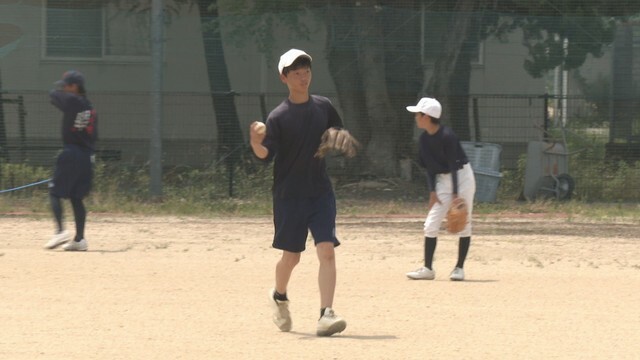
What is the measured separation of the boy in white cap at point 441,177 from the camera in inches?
415

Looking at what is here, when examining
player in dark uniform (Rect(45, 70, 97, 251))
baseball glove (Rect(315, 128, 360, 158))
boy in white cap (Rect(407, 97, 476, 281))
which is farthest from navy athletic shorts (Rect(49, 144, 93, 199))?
baseball glove (Rect(315, 128, 360, 158))

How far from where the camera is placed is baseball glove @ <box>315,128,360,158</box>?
7.59 meters

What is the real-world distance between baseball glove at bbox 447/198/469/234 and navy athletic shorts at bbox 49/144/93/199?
3.92 metres

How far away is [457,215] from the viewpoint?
34.3ft

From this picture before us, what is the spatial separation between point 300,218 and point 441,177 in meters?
3.01

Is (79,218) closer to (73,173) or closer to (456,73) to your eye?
(73,173)

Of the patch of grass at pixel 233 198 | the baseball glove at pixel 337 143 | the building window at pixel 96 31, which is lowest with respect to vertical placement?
the patch of grass at pixel 233 198

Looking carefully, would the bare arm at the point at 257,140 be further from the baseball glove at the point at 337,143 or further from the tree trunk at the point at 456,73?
the tree trunk at the point at 456,73

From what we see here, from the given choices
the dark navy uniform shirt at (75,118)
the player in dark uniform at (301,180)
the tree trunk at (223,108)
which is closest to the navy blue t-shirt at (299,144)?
the player in dark uniform at (301,180)

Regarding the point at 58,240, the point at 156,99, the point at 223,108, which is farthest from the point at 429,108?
the point at 223,108

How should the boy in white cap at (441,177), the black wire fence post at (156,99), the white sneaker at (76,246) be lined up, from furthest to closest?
the black wire fence post at (156,99)
the white sneaker at (76,246)
the boy in white cap at (441,177)

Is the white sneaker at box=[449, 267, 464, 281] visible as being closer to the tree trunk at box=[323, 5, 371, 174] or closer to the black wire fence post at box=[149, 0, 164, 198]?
the black wire fence post at box=[149, 0, 164, 198]

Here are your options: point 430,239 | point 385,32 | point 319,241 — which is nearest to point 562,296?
point 430,239

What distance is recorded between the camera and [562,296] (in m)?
9.69
